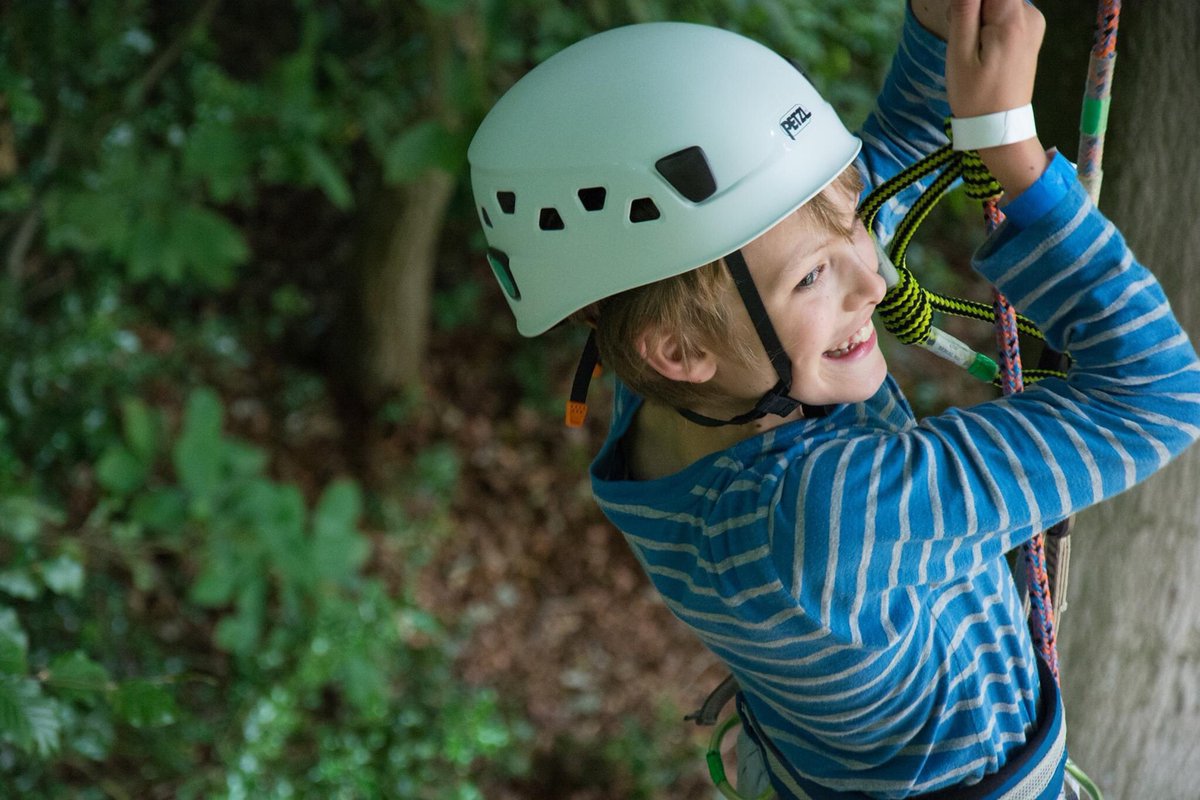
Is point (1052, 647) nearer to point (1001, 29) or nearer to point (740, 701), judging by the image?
point (740, 701)

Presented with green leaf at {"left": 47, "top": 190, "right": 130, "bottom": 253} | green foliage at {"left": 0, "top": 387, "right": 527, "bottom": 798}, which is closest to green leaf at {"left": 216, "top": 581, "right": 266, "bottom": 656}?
green foliage at {"left": 0, "top": 387, "right": 527, "bottom": 798}

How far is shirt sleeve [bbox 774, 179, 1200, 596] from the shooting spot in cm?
119

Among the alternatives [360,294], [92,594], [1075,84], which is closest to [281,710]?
[92,594]

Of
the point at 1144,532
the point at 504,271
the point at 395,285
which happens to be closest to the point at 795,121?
the point at 504,271

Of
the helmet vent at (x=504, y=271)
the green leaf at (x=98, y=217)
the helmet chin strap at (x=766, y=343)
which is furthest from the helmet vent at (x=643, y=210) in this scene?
the green leaf at (x=98, y=217)

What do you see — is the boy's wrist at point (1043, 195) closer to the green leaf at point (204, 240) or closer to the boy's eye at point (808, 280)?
the boy's eye at point (808, 280)

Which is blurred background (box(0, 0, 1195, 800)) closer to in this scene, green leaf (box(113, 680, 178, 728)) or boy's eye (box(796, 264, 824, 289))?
green leaf (box(113, 680, 178, 728))

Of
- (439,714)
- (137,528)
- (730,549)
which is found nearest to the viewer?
(730,549)

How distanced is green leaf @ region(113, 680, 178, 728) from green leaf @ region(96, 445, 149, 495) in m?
1.68

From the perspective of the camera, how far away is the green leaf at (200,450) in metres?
3.50

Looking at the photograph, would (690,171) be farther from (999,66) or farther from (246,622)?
(246,622)

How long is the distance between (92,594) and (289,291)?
1.89 m

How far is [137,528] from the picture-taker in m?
3.49

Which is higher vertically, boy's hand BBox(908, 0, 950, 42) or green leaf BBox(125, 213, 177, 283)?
boy's hand BBox(908, 0, 950, 42)
